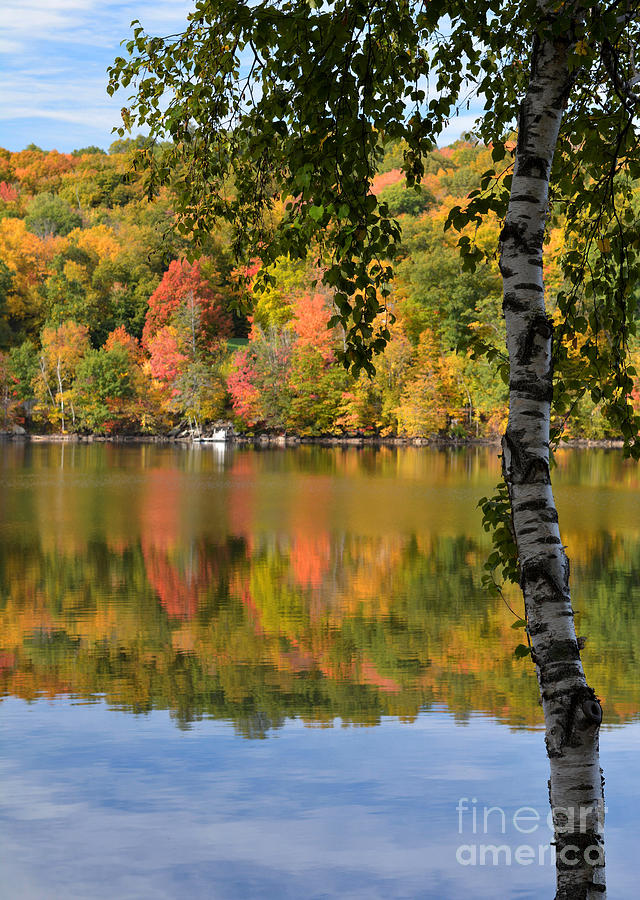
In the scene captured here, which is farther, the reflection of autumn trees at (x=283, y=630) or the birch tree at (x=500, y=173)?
the reflection of autumn trees at (x=283, y=630)

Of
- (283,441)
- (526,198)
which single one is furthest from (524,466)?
(283,441)

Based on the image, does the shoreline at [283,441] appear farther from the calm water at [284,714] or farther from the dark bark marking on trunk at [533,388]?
the dark bark marking on trunk at [533,388]

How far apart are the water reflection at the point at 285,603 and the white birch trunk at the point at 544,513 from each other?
4046mm

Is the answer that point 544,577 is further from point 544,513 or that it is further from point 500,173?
point 500,173

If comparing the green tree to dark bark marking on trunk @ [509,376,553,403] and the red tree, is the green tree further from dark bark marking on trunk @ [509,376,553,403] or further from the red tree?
dark bark marking on trunk @ [509,376,553,403]

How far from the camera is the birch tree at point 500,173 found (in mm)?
3256

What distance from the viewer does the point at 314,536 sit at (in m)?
17.9

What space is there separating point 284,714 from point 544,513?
4.61 metres

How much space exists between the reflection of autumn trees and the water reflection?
31mm

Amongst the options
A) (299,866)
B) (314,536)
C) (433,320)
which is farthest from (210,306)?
(299,866)

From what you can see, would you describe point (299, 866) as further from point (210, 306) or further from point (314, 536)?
point (210, 306)

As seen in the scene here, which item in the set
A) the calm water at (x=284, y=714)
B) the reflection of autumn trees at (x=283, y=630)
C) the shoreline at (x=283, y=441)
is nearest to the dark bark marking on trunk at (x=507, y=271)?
the calm water at (x=284, y=714)

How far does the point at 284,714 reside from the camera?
7480mm

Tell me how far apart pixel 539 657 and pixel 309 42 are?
2196 millimetres
